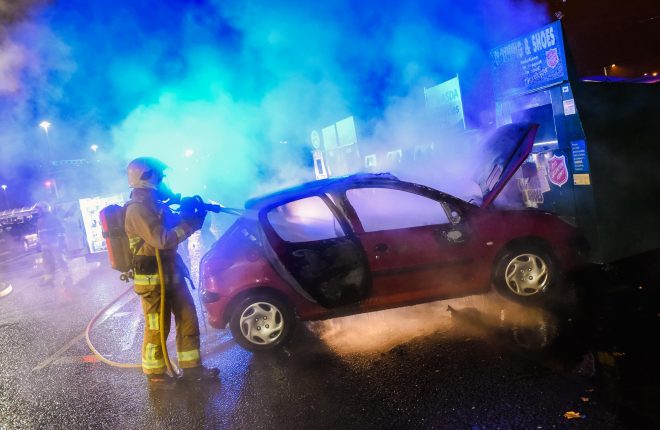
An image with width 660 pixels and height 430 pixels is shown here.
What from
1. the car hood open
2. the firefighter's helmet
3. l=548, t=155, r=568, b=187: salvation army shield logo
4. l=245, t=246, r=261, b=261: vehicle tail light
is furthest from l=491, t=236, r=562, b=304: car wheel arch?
the firefighter's helmet

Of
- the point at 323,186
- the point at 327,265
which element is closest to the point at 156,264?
the point at 327,265

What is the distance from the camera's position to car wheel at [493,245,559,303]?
15.1 feet

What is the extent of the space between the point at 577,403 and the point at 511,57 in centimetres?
512

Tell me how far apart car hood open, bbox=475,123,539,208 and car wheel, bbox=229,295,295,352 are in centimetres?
240

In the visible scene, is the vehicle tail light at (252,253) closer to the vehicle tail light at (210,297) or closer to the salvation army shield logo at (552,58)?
the vehicle tail light at (210,297)

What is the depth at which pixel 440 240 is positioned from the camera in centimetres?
443

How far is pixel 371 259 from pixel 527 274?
5.79 ft

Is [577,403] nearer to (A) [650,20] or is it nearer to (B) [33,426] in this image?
(B) [33,426]

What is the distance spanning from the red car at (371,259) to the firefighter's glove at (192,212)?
2.09 feet

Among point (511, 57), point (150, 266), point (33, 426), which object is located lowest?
point (33, 426)

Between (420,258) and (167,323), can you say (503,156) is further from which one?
(167,323)

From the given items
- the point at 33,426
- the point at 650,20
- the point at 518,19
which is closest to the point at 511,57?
the point at 518,19

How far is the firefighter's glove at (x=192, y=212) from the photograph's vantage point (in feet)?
12.3

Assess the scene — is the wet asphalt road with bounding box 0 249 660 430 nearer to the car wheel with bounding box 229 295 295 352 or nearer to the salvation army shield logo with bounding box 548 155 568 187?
the car wheel with bounding box 229 295 295 352
